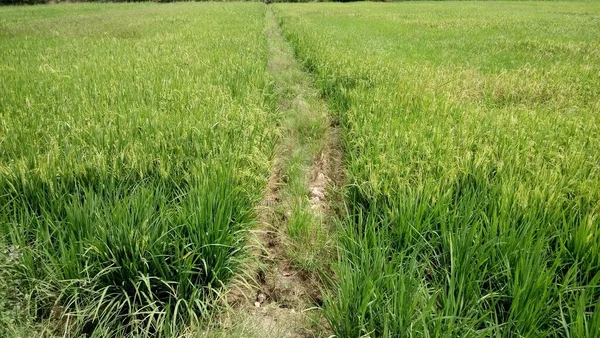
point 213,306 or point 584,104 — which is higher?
point 584,104

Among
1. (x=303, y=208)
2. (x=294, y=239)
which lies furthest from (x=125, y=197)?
(x=303, y=208)

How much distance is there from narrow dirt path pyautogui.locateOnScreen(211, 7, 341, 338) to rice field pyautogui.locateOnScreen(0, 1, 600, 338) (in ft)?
0.10

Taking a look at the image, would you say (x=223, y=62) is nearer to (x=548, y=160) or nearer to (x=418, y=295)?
(x=548, y=160)

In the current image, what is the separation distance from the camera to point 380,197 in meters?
2.41

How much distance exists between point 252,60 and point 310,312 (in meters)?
5.43

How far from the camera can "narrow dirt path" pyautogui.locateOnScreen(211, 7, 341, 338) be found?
1865mm

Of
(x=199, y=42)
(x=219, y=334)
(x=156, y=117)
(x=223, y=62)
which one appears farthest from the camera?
(x=199, y=42)

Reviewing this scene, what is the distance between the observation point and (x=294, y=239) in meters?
2.45

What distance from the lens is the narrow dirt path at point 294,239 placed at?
186cm

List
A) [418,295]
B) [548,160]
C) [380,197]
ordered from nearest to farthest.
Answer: [418,295], [380,197], [548,160]

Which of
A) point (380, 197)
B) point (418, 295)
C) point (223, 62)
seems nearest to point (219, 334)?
point (418, 295)

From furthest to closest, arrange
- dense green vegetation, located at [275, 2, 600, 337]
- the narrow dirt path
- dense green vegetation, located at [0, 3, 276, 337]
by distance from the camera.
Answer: the narrow dirt path, dense green vegetation, located at [0, 3, 276, 337], dense green vegetation, located at [275, 2, 600, 337]

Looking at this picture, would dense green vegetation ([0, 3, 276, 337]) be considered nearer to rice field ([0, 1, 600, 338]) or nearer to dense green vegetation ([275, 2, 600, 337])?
rice field ([0, 1, 600, 338])

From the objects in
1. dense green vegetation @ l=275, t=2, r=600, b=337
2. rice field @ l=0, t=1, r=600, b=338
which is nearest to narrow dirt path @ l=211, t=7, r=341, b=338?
rice field @ l=0, t=1, r=600, b=338
